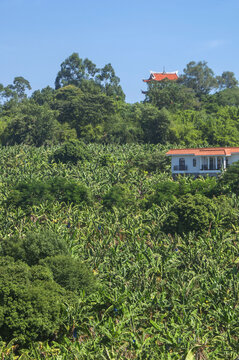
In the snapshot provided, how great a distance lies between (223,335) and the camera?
2381cm

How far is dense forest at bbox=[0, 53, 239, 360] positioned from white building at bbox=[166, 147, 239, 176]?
8.76ft

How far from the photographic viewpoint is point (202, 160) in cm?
6216

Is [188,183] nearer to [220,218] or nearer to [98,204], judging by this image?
[98,204]

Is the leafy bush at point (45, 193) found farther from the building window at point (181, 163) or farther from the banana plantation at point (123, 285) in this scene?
the building window at point (181, 163)

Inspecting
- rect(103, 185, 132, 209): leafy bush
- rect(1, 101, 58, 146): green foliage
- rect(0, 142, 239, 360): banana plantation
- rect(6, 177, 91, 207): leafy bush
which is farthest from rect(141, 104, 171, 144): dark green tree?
rect(0, 142, 239, 360): banana plantation

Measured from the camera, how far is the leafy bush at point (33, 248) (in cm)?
3105

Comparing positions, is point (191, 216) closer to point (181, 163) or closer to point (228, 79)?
point (181, 163)

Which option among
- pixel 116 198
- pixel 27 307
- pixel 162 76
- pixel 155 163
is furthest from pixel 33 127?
pixel 27 307

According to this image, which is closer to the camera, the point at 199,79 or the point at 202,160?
the point at 202,160

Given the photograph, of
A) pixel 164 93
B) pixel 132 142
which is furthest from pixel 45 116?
pixel 164 93

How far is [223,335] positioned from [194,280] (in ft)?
15.0

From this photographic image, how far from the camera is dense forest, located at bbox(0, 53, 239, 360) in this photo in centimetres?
2392

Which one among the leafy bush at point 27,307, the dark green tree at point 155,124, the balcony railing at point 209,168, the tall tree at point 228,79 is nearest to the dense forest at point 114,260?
the leafy bush at point 27,307

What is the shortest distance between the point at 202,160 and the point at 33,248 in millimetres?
35475
